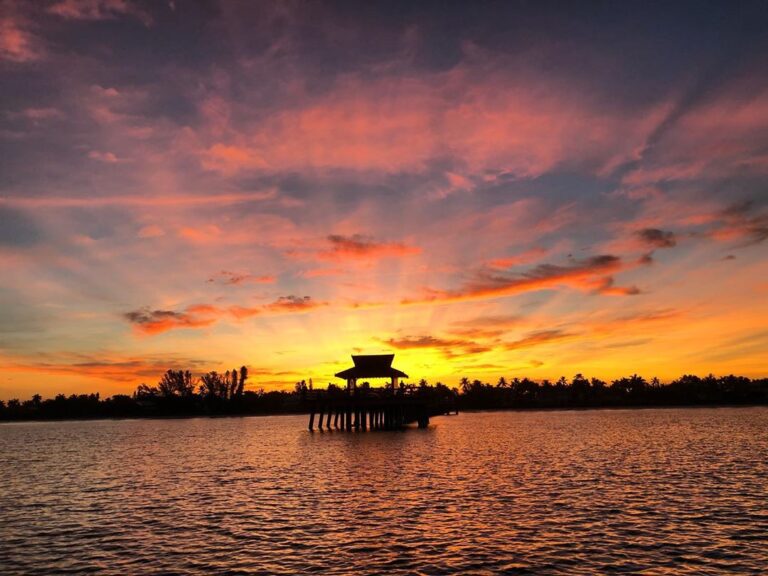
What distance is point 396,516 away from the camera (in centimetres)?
2269

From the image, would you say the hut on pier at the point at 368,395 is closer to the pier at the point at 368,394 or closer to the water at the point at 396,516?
the pier at the point at 368,394

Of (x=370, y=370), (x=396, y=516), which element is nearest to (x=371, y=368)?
(x=370, y=370)

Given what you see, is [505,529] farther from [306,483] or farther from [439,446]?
[439,446]

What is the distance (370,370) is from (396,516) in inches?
1912

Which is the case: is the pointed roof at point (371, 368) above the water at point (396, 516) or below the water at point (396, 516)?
above

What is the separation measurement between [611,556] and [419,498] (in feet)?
36.2

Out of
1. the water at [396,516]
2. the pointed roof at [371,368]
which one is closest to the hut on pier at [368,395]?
the pointed roof at [371,368]

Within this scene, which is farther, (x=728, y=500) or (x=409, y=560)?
(x=728, y=500)

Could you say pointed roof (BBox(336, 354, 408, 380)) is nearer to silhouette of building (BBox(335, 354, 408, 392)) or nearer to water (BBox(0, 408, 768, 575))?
silhouette of building (BBox(335, 354, 408, 392))

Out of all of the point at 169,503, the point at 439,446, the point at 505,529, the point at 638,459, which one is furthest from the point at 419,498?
the point at 439,446

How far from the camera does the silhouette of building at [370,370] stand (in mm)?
70688

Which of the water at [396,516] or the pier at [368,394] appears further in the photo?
the pier at [368,394]

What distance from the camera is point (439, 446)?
54.4 metres

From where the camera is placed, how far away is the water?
16844 millimetres
